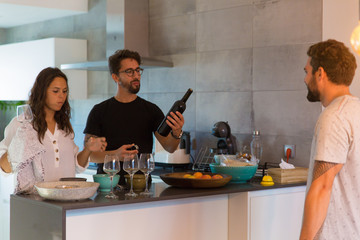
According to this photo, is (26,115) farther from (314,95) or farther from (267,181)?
(314,95)

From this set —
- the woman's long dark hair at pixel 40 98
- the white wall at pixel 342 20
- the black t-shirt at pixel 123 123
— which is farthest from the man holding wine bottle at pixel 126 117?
the white wall at pixel 342 20

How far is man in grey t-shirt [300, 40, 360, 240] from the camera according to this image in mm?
2111

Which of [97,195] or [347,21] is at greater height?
[347,21]

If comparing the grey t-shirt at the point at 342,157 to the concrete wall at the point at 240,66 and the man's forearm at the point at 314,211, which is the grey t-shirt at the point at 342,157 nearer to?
the man's forearm at the point at 314,211

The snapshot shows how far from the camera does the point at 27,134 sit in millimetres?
2939

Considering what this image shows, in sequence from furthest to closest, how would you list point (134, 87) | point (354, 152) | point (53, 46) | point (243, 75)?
1. point (53, 46)
2. point (243, 75)
3. point (134, 87)
4. point (354, 152)

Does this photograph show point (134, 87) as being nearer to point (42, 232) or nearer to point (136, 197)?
point (136, 197)

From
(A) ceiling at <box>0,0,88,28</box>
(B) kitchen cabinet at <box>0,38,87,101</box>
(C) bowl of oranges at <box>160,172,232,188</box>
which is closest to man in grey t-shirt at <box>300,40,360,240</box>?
(C) bowl of oranges at <box>160,172,232,188</box>

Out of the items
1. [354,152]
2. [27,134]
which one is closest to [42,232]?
[27,134]

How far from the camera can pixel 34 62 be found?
17.7 ft

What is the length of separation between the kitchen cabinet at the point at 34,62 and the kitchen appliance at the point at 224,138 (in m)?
1.81

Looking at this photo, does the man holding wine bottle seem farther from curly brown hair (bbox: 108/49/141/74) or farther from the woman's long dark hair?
the woman's long dark hair

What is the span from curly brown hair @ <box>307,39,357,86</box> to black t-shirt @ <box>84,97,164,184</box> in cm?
158

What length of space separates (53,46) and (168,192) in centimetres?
278
